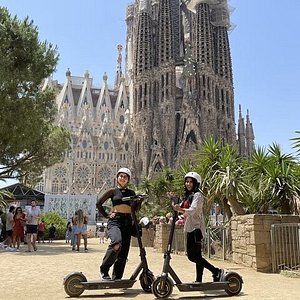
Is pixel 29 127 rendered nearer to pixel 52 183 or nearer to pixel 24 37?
pixel 24 37

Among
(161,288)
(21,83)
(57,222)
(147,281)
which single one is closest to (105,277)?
(147,281)

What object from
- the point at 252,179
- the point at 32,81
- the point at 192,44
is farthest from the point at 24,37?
the point at 192,44

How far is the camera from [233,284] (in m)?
5.22

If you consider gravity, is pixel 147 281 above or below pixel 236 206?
below

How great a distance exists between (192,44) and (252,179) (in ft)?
173

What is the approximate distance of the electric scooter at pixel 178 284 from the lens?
4.84 metres

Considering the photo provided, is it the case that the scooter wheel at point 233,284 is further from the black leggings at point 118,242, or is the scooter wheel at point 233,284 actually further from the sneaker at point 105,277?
the sneaker at point 105,277

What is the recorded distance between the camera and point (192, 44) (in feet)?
203

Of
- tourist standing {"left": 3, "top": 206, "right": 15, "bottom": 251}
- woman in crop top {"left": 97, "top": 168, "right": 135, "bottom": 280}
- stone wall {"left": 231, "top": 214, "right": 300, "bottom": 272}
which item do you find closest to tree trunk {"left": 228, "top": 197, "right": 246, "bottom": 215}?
stone wall {"left": 231, "top": 214, "right": 300, "bottom": 272}

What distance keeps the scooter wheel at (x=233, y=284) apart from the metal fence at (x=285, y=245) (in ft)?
10.2

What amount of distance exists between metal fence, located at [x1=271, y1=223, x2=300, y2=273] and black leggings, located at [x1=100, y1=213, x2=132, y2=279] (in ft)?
12.7

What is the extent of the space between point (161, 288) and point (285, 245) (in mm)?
4204

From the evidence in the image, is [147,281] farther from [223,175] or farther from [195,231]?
[223,175]

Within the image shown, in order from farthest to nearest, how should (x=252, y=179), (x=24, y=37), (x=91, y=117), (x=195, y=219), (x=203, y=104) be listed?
(x=91, y=117) → (x=203, y=104) → (x=24, y=37) → (x=252, y=179) → (x=195, y=219)
